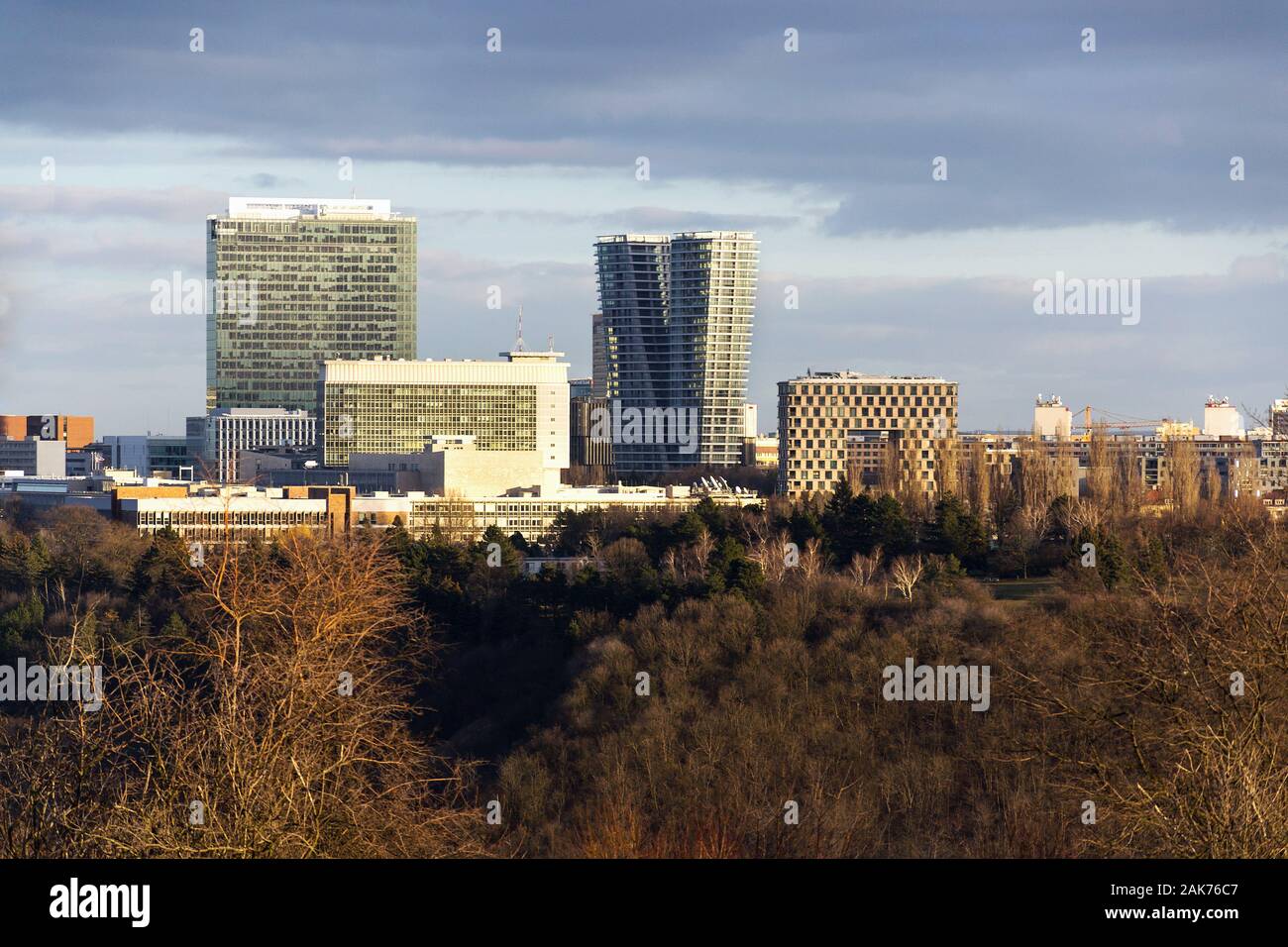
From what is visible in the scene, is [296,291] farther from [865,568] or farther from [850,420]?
[865,568]

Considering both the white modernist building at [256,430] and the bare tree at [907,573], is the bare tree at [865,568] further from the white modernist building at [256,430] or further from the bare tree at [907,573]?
the white modernist building at [256,430]

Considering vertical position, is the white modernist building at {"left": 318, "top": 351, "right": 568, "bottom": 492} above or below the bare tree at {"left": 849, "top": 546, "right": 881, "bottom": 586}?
above

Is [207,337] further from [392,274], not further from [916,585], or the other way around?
[916,585]

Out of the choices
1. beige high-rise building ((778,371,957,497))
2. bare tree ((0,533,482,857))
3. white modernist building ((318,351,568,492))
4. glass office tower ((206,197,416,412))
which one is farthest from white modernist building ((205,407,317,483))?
bare tree ((0,533,482,857))

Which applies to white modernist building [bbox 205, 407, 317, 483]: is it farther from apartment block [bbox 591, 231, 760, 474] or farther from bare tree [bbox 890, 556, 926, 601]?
bare tree [bbox 890, 556, 926, 601]

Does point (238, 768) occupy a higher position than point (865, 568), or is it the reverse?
point (238, 768)

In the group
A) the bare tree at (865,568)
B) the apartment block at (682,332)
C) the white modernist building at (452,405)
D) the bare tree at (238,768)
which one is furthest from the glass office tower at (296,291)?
the bare tree at (238,768)

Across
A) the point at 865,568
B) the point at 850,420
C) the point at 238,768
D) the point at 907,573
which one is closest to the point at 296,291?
the point at 850,420

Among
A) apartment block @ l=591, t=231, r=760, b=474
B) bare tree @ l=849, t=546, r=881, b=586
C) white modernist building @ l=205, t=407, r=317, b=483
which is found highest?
apartment block @ l=591, t=231, r=760, b=474
